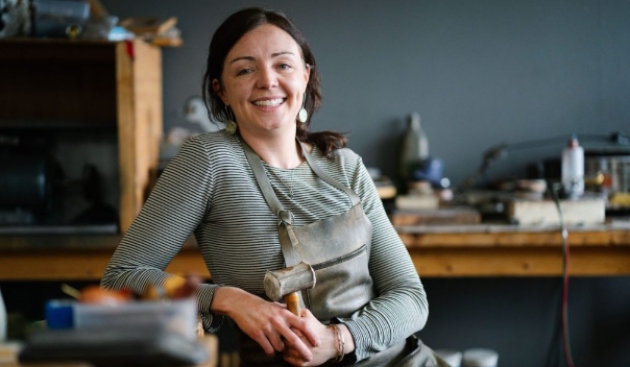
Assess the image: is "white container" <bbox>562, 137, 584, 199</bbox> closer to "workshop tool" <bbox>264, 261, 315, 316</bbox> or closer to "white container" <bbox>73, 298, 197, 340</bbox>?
"workshop tool" <bbox>264, 261, 315, 316</bbox>

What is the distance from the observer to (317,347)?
1784mm

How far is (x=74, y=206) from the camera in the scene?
3490 mm

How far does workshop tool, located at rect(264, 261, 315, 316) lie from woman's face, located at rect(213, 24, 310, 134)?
1.25 ft

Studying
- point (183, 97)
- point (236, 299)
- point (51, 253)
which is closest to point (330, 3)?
point (183, 97)

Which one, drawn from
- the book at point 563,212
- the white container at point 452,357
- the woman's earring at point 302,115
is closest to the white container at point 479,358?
the white container at point 452,357

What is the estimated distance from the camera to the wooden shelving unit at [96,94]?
2990 millimetres

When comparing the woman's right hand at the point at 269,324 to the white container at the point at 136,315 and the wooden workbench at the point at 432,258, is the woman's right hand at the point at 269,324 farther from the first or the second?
the wooden workbench at the point at 432,258

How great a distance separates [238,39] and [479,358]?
1893 millimetres

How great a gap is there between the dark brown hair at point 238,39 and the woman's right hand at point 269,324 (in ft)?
1.67

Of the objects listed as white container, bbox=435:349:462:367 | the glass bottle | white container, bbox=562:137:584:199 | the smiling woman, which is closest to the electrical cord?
white container, bbox=562:137:584:199

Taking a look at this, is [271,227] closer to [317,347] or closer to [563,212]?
[317,347]

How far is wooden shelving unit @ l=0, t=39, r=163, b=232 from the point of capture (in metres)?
2.99

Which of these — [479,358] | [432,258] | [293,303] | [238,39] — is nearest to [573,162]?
[432,258]

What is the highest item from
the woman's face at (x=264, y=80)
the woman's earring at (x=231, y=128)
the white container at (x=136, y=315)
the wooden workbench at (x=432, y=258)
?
the woman's face at (x=264, y=80)
